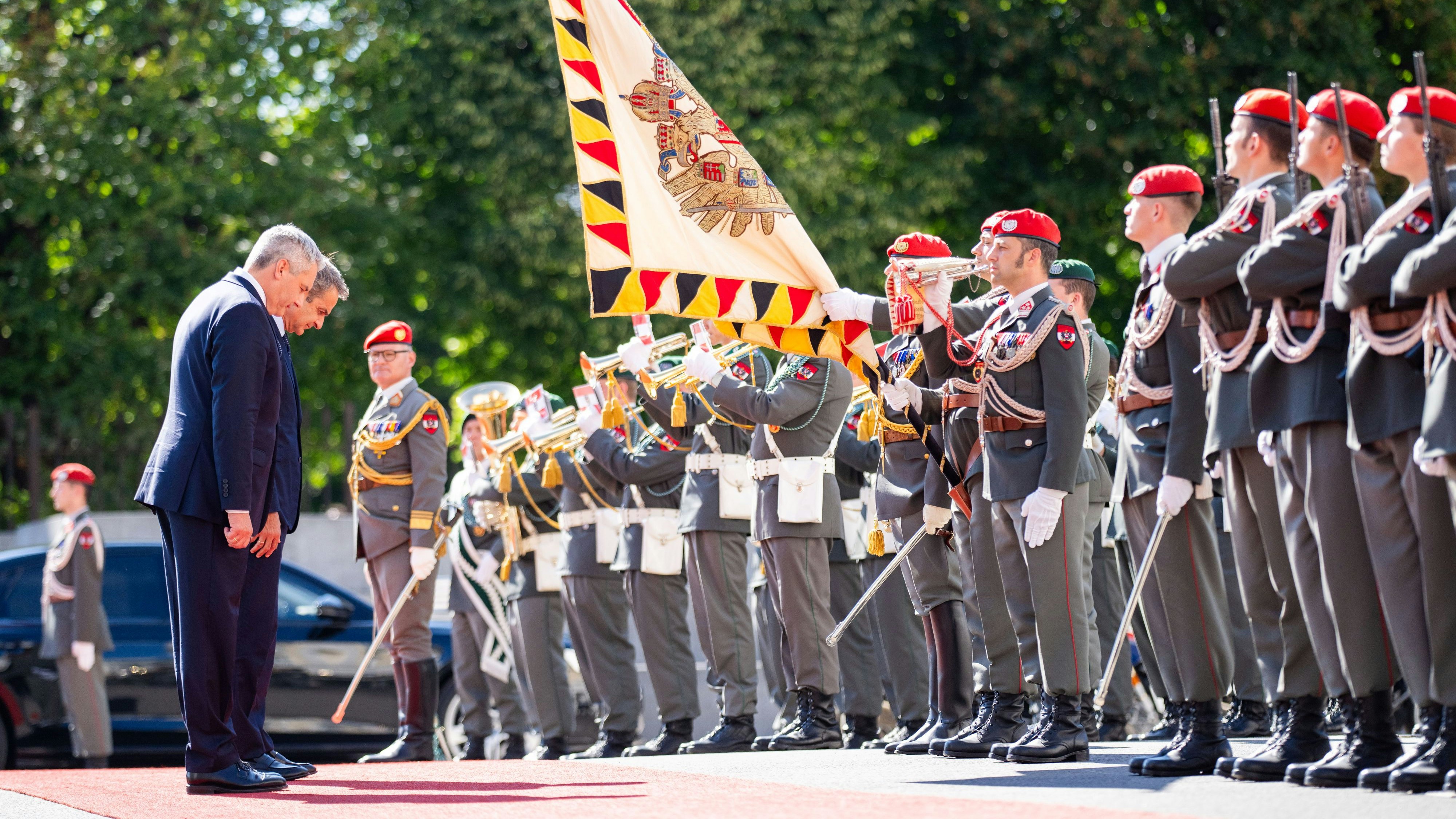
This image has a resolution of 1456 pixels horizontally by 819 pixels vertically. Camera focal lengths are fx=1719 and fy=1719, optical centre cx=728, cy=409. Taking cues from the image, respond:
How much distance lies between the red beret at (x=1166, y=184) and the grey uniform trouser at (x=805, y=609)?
2.66 m

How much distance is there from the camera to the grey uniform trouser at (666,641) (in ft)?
29.8

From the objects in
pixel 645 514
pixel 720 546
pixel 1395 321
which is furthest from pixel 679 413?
pixel 1395 321

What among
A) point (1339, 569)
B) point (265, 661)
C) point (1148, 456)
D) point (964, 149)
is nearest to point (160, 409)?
point (964, 149)

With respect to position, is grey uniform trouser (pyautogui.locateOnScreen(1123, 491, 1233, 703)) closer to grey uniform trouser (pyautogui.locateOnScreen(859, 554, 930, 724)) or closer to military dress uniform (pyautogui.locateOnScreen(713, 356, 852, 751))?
military dress uniform (pyautogui.locateOnScreen(713, 356, 852, 751))

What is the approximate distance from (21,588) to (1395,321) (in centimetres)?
856

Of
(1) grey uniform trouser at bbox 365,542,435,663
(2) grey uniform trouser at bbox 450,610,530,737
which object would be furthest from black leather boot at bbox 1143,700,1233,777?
(2) grey uniform trouser at bbox 450,610,530,737

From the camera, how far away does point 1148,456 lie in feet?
20.2

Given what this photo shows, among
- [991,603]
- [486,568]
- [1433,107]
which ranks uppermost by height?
[1433,107]

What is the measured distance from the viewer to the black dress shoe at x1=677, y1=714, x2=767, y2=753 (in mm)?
8188

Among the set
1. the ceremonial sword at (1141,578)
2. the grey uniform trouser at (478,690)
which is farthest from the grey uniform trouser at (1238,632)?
the grey uniform trouser at (478,690)

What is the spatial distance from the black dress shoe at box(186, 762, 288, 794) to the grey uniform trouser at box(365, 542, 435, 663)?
3642 millimetres

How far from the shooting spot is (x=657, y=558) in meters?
9.13

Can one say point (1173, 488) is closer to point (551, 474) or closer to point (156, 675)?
point (551, 474)

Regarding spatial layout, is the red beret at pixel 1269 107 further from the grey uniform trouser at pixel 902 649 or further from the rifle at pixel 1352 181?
the grey uniform trouser at pixel 902 649
